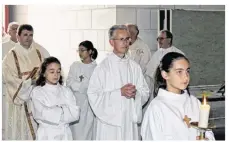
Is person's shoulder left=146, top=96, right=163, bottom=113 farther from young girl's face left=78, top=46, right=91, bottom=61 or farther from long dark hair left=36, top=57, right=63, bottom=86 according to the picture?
young girl's face left=78, top=46, right=91, bottom=61

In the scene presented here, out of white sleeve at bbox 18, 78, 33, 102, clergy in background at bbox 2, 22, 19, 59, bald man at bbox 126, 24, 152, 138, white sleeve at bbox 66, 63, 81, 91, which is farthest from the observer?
bald man at bbox 126, 24, 152, 138

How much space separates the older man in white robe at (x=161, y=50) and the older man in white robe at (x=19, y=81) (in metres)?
1.00

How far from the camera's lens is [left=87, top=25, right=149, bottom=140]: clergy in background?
2561 mm

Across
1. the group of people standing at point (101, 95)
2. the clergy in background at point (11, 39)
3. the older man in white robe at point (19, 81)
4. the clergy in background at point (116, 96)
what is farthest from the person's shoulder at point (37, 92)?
the clergy in background at point (11, 39)

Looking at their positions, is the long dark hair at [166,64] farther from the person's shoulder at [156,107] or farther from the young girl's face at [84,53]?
the young girl's face at [84,53]

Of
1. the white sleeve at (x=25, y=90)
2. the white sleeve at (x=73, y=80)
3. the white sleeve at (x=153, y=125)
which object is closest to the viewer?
the white sleeve at (x=153, y=125)

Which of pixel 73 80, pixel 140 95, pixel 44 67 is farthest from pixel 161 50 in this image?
pixel 44 67

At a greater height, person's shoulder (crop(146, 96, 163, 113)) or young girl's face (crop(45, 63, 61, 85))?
young girl's face (crop(45, 63, 61, 85))

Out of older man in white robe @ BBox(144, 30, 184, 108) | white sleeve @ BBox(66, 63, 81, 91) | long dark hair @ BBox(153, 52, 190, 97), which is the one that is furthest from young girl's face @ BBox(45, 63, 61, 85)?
older man in white robe @ BBox(144, 30, 184, 108)

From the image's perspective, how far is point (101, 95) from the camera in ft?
8.46

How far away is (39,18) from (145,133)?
2372mm

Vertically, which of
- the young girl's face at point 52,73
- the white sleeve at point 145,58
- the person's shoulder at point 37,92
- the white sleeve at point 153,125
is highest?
the white sleeve at point 145,58

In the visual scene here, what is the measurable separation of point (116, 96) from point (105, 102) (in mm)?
75

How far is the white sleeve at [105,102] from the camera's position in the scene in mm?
2561
